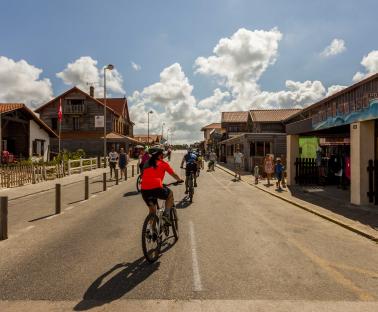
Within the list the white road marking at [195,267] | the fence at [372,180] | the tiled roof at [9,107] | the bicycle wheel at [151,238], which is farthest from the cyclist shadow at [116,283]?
the tiled roof at [9,107]

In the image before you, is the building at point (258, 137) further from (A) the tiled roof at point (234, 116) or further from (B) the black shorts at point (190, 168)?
(B) the black shorts at point (190, 168)

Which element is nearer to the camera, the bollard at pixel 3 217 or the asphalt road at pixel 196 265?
the asphalt road at pixel 196 265

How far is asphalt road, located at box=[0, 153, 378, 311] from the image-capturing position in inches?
162

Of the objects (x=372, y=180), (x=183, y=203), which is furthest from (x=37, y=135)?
(x=372, y=180)

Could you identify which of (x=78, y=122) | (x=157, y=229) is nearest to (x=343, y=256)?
(x=157, y=229)

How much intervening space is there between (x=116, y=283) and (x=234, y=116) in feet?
204

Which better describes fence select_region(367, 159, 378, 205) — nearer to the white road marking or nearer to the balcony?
the white road marking

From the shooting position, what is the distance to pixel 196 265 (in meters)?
5.22

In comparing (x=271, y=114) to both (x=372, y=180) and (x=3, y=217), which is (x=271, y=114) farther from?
(x=3, y=217)

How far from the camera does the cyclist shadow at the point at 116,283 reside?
13.1 feet

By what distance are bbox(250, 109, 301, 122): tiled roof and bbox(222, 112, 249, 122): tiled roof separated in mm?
15735

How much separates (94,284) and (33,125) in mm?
31733

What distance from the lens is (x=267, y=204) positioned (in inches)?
459

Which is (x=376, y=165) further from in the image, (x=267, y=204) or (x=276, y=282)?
(x=276, y=282)
